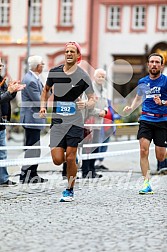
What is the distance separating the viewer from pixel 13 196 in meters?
9.18

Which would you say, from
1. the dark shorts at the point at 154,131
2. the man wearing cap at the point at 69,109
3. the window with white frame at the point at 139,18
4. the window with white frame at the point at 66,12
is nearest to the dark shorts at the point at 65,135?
the man wearing cap at the point at 69,109

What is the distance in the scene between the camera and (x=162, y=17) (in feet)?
141

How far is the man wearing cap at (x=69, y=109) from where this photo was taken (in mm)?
8812

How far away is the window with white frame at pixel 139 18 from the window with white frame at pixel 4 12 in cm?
716

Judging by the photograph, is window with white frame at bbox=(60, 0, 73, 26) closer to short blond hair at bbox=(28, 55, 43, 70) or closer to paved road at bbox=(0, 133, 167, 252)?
short blond hair at bbox=(28, 55, 43, 70)

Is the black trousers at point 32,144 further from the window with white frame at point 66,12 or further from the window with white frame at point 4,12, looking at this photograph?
the window with white frame at point 4,12

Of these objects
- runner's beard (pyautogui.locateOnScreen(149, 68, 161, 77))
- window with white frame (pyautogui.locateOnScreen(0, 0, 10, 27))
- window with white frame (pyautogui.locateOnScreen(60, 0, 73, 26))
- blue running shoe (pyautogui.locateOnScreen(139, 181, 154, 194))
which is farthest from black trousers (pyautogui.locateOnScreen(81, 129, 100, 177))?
window with white frame (pyautogui.locateOnScreen(0, 0, 10, 27))

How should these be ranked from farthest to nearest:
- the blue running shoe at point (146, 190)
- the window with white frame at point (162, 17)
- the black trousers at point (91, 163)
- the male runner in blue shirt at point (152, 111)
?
1. the window with white frame at point (162, 17)
2. the black trousers at point (91, 163)
3. the male runner in blue shirt at point (152, 111)
4. the blue running shoe at point (146, 190)

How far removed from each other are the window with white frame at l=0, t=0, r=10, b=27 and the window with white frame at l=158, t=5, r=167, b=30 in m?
8.56

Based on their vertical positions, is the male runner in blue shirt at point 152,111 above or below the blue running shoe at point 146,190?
above

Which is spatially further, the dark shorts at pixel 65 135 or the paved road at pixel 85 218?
the dark shorts at pixel 65 135

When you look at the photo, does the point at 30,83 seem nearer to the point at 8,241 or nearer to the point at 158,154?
the point at 158,154

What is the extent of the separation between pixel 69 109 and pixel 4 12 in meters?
35.9

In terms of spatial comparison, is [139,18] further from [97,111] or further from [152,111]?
[152,111]
